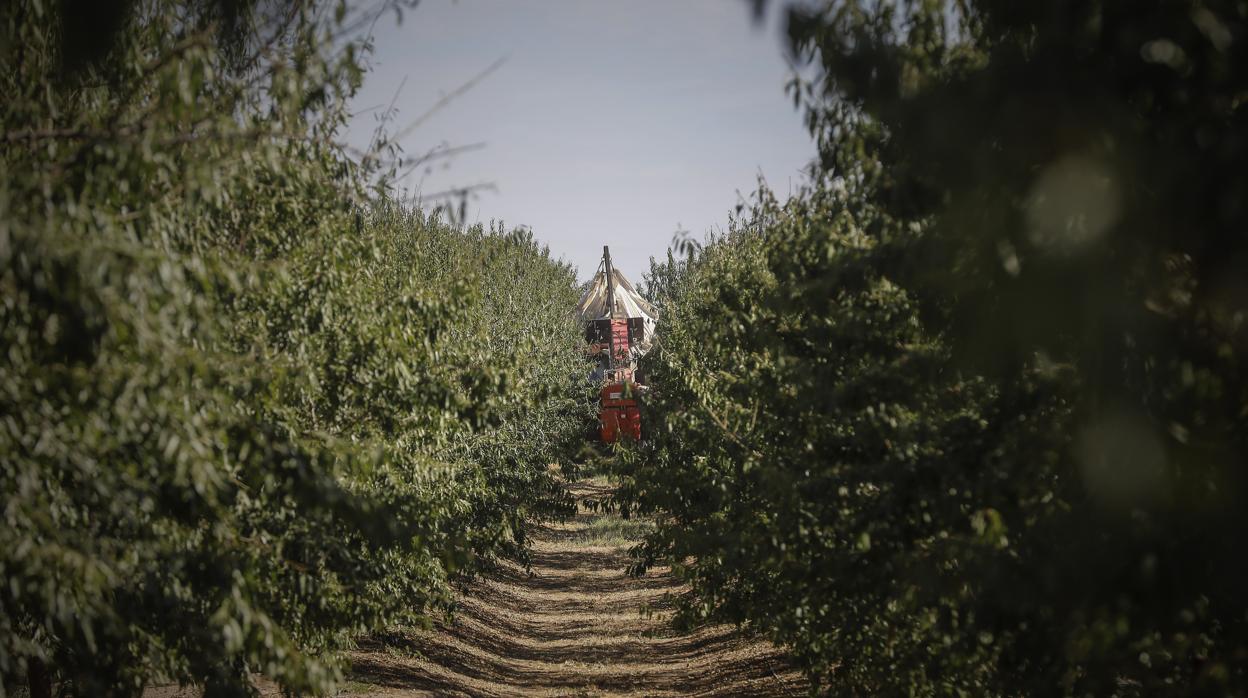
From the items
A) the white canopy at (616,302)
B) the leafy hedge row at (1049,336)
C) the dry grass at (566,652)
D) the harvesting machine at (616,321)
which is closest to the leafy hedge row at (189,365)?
the leafy hedge row at (1049,336)

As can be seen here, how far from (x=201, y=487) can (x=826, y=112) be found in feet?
13.1

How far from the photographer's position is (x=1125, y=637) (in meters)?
3.43

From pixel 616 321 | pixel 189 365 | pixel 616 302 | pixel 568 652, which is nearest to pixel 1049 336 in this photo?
pixel 189 365

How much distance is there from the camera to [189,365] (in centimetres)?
386

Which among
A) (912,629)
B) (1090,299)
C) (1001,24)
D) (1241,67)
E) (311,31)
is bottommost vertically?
(912,629)

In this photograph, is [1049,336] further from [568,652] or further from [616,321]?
[616,321]

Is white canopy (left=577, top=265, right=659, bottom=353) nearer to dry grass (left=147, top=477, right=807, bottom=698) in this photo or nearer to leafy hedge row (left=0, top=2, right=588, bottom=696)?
dry grass (left=147, top=477, right=807, bottom=698)

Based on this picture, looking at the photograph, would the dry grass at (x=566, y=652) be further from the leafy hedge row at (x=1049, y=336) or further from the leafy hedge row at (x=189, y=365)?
the leafy hedge row at (x=1049, y=336)

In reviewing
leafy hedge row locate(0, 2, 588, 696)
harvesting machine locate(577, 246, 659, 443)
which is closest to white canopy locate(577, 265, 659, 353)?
harvesting machine locate(577, 246, 659, 443)

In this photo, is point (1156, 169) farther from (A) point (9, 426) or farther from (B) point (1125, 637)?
(A) point (9, 426)

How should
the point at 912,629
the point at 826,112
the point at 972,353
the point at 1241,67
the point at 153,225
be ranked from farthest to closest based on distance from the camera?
the point at 912,629 → the point at 826,112 → the point at 153,225 → the point at 972,353 → the point at 1241,67

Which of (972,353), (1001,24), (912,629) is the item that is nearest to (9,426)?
(972,353)

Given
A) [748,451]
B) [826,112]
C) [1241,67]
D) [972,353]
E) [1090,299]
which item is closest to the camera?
[1241,67]

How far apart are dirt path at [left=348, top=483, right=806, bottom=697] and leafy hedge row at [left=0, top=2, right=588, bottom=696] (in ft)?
21.9
